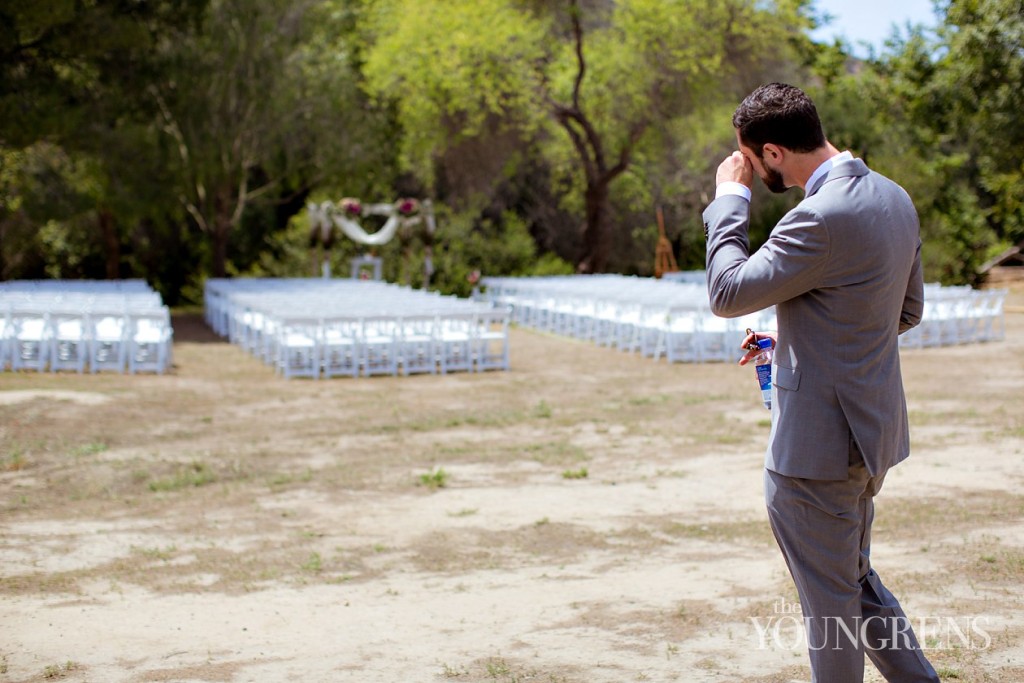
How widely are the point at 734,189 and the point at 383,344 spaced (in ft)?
41.3

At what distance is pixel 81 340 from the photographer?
576 inches

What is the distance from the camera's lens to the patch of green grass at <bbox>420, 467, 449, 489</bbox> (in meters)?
8.23

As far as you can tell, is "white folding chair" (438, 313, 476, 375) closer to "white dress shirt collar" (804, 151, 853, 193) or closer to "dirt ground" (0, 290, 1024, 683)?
"dirt ground" (0, 290, 1024, 683)

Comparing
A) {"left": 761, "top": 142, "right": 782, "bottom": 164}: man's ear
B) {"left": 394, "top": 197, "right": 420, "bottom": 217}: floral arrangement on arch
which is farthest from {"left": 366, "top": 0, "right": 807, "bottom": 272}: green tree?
{"left": 761, "top": 142, "right": 782, "bottom": 164}: man's ear

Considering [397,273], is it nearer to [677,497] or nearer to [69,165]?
[69,165]

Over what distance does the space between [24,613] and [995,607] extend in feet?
14.5

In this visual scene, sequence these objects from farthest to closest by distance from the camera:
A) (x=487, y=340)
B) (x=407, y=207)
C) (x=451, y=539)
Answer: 1. (x=407, y=207)
2. (x=487, y=340)
3. (x=451, y=539)

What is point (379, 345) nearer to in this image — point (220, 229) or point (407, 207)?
point (407, 207)

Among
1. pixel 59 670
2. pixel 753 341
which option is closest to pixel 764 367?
pixel 753 341

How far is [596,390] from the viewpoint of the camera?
537 inches

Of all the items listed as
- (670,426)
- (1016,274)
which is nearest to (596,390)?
(670,426)

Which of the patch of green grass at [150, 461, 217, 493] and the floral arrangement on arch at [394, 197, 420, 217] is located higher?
the floral arrangement on arch at [394, 197, 420, 217]

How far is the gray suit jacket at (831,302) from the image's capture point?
9.34 feet

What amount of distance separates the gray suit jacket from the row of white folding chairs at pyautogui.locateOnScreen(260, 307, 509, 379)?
1202cm
